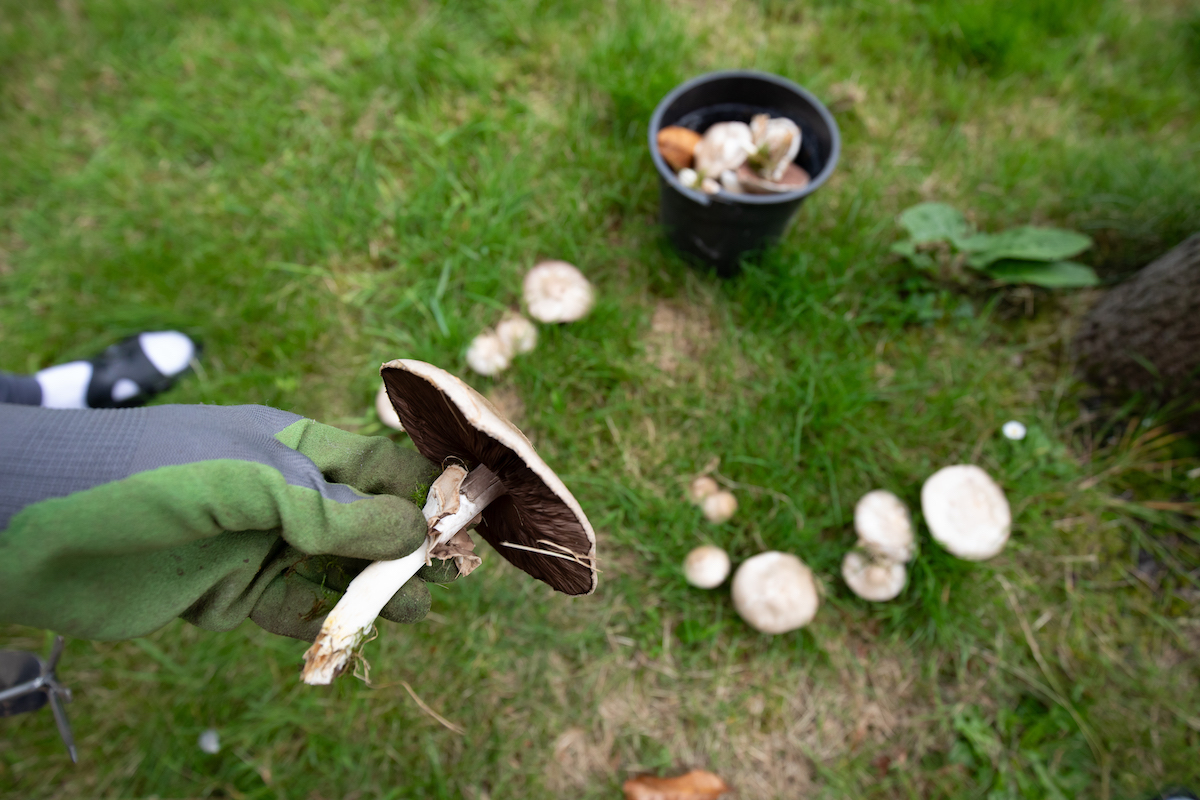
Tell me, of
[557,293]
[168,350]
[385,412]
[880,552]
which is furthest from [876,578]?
[168,350]

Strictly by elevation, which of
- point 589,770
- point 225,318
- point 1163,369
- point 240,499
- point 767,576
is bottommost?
point 589,770

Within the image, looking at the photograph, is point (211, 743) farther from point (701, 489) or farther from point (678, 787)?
point (701, 489)

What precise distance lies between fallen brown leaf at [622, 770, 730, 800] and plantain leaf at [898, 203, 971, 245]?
2.24m

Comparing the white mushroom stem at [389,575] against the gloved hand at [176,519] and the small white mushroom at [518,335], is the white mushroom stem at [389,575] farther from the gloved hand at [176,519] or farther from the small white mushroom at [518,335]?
the small white mushroom at [518,335]

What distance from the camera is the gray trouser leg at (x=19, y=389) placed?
2.51m

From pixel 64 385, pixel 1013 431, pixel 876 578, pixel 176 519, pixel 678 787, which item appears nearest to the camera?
pixel 176 519

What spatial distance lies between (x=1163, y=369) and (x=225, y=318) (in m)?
3.94

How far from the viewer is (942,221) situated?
259cm

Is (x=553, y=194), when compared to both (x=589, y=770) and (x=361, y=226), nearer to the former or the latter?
(x=361, y=226)

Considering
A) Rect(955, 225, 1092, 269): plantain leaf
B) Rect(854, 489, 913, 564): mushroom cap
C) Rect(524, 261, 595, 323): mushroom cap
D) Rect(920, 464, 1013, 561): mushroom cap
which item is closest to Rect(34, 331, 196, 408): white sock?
Rect(524, 261, 595, 323): mushroom cap

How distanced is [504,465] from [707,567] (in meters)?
1.14

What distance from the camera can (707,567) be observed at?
2.19 meters

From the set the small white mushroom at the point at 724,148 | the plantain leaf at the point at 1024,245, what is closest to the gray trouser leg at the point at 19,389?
the small white mushroom at the point at 724,148

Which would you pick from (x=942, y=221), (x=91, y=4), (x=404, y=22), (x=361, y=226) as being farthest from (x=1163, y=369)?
(x=91, y=4)
